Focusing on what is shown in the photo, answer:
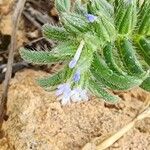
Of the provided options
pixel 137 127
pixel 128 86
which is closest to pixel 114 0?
pixel 128 86

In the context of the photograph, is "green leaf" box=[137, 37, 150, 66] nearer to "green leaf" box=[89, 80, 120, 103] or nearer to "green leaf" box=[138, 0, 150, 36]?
"green leaf" box=[138, 0, 150, 36]

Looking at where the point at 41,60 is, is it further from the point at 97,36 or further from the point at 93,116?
the point at 93,116

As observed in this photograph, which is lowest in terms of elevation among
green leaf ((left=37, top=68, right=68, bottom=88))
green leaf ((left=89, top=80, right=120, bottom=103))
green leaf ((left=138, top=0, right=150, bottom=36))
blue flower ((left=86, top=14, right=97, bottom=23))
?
green leaf ((left=37, top=68, right=68, bottom=88))

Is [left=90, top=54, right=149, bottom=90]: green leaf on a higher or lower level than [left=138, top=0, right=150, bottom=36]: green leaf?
lower

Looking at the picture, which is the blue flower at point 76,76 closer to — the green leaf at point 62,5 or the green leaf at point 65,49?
the green leaf at point 65,49

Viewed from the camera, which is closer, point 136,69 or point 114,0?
point 136,69

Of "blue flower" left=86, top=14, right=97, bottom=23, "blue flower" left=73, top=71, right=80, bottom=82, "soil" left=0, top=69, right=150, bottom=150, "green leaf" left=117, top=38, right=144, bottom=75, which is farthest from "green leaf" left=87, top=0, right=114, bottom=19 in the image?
"soil" left=0, top=69, right=150, bottom=150

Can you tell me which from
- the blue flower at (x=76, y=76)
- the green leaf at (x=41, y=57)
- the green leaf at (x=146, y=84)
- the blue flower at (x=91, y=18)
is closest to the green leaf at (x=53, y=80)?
the green leaf at (x=41, y=57)
